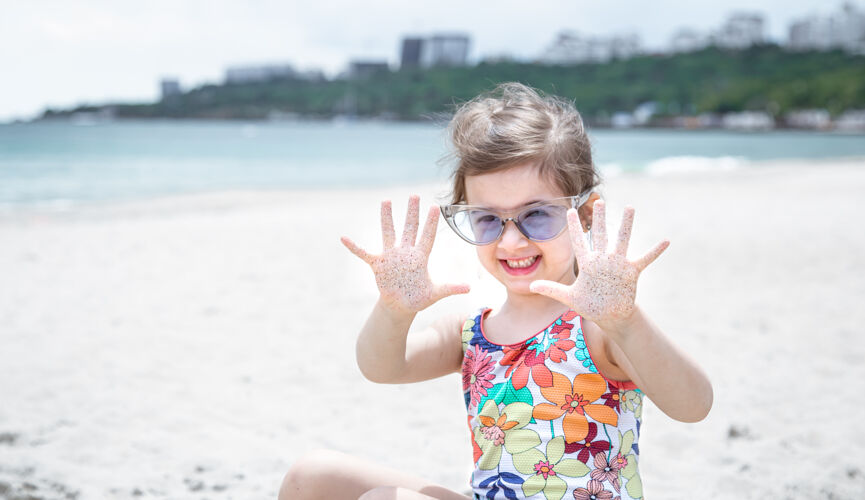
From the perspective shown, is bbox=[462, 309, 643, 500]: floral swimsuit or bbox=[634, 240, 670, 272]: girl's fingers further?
bbox=[462, 309, 643, 500]: floral swimsuit

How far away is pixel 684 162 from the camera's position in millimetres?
31750

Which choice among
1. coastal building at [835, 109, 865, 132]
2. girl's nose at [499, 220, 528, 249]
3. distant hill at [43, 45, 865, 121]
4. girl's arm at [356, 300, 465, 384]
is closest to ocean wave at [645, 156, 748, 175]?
girl's arm at [356, 300, 465, 384]

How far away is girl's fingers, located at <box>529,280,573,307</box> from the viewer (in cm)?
157

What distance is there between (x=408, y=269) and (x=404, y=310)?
4.3 inches

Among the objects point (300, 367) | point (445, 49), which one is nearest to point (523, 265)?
point (300, 367)

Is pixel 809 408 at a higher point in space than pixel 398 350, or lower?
lower

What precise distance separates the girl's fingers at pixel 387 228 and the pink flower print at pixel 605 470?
0.71 meters

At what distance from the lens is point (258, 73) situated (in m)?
121

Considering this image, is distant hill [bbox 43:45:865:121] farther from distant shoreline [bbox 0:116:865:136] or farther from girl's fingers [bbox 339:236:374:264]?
girl's fingers [bbox 339:236:374:264]

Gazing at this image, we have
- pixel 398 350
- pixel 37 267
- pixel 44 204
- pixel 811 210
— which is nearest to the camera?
pixel 398 350

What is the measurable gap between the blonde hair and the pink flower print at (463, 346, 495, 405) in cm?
46

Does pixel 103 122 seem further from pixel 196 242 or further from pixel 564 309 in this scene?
pixel 564 309

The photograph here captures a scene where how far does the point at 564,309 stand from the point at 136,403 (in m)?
2.71

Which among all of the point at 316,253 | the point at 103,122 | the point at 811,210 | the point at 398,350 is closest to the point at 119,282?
the point at 316,253
